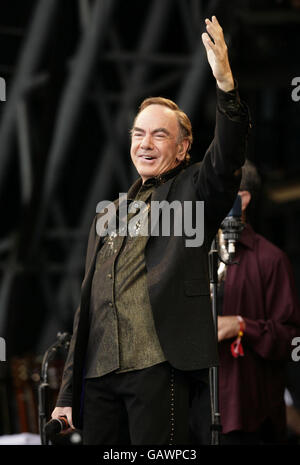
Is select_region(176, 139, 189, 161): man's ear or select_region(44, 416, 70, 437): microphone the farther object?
select_region(176, 139, 189, 161): man's ear

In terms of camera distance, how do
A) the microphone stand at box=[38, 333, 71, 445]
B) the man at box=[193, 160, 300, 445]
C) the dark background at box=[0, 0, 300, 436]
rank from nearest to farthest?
the man at box=[193, 160, 300, 445] → the microphone stand at box=[38, 333, 71, 445] → the dark background at box=[0, 0, 300, 436]

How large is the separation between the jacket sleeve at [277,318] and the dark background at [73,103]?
9.41ft

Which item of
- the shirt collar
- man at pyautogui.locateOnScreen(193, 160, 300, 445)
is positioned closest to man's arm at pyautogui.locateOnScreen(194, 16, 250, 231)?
the shirt collar

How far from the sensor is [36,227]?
672 centimetres

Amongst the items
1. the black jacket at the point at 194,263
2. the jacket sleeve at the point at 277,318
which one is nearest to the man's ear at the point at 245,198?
the jacket sleeve at the point at 277,318

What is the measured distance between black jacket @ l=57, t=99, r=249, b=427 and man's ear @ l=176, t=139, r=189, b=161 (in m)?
0.10

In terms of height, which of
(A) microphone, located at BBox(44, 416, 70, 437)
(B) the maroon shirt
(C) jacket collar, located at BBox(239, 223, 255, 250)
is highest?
(C) jacket collar, located at BBox(239, 223, 255, 250)

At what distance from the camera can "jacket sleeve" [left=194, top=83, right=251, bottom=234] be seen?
216cm

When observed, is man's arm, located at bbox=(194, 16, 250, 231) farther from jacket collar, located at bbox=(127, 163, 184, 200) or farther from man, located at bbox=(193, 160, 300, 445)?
man, located at bbox=(193, 160, 300, 445)

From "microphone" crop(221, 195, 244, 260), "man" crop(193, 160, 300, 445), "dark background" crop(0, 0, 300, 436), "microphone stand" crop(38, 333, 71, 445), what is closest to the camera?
"microphone" crop(221, 195, 244, 260)

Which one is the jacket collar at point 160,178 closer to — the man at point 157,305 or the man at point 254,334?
the man at point 157,305

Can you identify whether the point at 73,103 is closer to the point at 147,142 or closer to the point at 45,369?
the point at 45,369

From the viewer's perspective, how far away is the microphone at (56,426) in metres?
2.35

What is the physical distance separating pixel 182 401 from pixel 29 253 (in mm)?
4769
